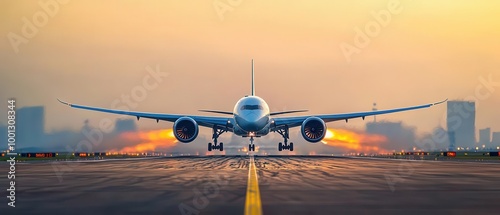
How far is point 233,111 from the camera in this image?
6106 cm

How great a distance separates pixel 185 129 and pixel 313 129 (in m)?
12.2

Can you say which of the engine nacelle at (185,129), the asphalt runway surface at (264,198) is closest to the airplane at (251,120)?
the engine nacelle at (185,129)

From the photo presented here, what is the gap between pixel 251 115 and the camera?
2242 inches

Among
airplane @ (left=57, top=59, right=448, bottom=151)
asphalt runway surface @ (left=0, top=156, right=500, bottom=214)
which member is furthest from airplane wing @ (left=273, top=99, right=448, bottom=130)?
asphalt runway surface @ (left=0, top=156, right=500, bottom=214)

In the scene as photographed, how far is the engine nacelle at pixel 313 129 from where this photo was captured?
5928cm

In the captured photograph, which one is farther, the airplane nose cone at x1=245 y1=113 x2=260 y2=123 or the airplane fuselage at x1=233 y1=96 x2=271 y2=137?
the airplane fuselage at x1=233 y1=96 x2=271 y2=137

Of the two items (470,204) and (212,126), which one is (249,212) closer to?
(470,204)

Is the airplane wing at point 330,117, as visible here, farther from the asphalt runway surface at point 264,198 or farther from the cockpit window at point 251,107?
the asphalt runway surface at point 264,198

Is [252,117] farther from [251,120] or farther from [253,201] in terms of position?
[253,201]

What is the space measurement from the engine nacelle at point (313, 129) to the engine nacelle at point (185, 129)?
33.8 ft

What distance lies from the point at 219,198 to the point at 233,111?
4379 cm

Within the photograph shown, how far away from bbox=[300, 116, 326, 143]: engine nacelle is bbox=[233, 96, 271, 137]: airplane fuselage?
3648 millimetres

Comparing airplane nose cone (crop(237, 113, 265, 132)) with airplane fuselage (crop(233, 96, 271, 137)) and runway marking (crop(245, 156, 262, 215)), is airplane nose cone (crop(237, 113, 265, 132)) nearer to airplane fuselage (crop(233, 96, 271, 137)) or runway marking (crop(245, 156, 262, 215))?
airplane fuselage (crop(233, 96, 271, 137))

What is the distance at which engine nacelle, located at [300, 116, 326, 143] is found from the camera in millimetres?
59281
